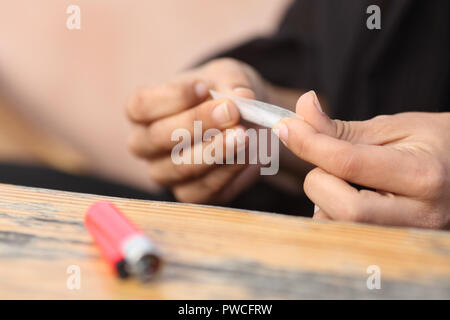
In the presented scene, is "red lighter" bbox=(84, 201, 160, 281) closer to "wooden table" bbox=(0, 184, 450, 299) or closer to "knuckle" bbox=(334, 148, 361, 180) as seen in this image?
"wooden table" bbox=(0, 184, 450, 299)

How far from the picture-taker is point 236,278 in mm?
182

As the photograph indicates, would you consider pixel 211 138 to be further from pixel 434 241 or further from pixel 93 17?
pixel 93 17

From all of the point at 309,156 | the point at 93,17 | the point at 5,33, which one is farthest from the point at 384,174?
the point at 5,33

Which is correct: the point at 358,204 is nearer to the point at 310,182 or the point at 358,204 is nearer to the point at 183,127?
the point at 310,182

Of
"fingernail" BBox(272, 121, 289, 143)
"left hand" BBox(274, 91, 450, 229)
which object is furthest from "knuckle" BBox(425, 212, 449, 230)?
"fingernail" BBox(272, 121, 289, 143)

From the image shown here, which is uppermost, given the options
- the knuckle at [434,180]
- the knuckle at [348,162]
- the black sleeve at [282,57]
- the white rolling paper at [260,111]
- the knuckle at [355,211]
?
the black sleeve at [282,57]

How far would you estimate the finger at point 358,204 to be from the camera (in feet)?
0.88

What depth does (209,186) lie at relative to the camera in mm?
495

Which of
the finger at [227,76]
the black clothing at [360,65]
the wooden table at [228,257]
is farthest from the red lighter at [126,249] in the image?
the black clothing at [360,65]

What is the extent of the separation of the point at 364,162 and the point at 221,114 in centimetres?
16

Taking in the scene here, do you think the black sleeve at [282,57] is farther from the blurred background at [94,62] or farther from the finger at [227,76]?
the blurred background at [94,62]

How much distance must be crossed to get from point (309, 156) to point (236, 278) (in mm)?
137

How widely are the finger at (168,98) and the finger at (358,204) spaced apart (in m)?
0.21

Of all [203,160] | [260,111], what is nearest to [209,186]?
[203,160]
